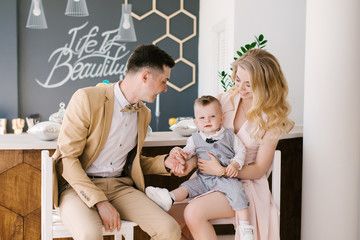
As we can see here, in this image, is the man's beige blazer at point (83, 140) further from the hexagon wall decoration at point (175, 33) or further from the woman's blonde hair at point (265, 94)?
the hexagon wall decoration at point (175, 33)

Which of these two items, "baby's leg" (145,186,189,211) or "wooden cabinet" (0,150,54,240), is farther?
"wooden cabinet" (0,150,54,240)

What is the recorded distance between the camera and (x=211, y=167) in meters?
2.20

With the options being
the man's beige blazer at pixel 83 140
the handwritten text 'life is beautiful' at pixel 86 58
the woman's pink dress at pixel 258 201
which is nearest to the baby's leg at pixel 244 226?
the woman's pink dress at pixel 258 201

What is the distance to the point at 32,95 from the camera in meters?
6.39

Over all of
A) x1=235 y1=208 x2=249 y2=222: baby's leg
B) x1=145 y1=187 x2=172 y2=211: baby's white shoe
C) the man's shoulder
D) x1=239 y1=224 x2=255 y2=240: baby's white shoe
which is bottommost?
x1=239 y1=224 x2=255 y2=240: baby's white shoe

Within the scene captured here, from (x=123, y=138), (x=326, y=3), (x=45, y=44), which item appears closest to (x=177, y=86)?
(x=45, y=44)

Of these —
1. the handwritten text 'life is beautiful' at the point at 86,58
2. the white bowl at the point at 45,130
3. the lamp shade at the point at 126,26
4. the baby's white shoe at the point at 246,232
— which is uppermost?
the lamp shade at the point at 126,26

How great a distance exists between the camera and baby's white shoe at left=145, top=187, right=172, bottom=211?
2113 millimetres

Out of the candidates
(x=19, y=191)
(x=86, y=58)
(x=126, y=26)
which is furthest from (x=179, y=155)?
(x=86, y=58)

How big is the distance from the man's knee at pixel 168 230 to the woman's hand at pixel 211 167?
342 mm

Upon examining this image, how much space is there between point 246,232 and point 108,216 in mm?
651

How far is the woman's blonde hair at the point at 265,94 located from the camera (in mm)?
2279

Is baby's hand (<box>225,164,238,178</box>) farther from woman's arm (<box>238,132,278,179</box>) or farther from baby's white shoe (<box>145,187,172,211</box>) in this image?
baby's white shoe (<box>145,187,172,211</box>)

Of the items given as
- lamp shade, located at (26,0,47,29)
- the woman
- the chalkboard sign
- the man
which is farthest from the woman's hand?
the chalkboard sign
